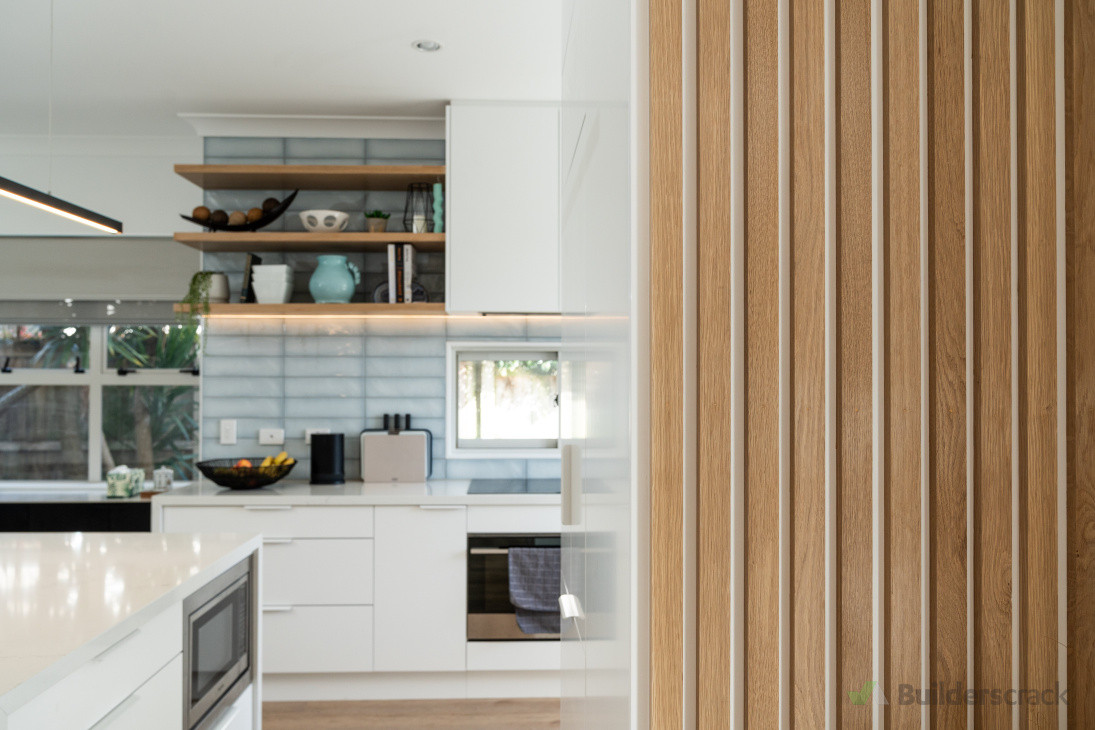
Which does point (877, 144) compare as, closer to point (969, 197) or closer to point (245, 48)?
point (969, 197)

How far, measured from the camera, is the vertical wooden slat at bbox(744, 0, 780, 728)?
2.69 ft

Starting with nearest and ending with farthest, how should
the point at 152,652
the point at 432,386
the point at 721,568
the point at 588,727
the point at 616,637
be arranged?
the point at 721,568 < the point at 616,637 < the point at 588,727 < the point at 152,652 < the point at 432,386

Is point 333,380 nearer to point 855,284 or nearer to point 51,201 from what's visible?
point 51,201

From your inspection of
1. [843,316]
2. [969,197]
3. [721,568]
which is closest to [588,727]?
[721,568]

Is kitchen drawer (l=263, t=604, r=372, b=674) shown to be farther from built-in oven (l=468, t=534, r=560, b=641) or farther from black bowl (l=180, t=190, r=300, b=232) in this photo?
black bowl (l=180, t=190, r=300, b=232)

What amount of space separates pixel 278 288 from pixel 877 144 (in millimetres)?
3033

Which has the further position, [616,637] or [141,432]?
[141,432]

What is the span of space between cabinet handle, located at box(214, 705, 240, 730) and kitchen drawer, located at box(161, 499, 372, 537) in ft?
3.68

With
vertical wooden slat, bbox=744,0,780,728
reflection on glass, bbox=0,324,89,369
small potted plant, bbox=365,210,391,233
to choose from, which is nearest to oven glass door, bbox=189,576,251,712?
vertical wooden slat, bbox=744,0,780,728

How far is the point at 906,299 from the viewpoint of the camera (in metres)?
0.84

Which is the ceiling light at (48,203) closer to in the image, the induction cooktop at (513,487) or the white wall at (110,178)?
the white wall at (110,178)

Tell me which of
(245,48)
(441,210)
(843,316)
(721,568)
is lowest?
(721,568)

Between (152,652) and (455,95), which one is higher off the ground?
(455,95)

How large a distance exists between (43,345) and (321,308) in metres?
1.73
